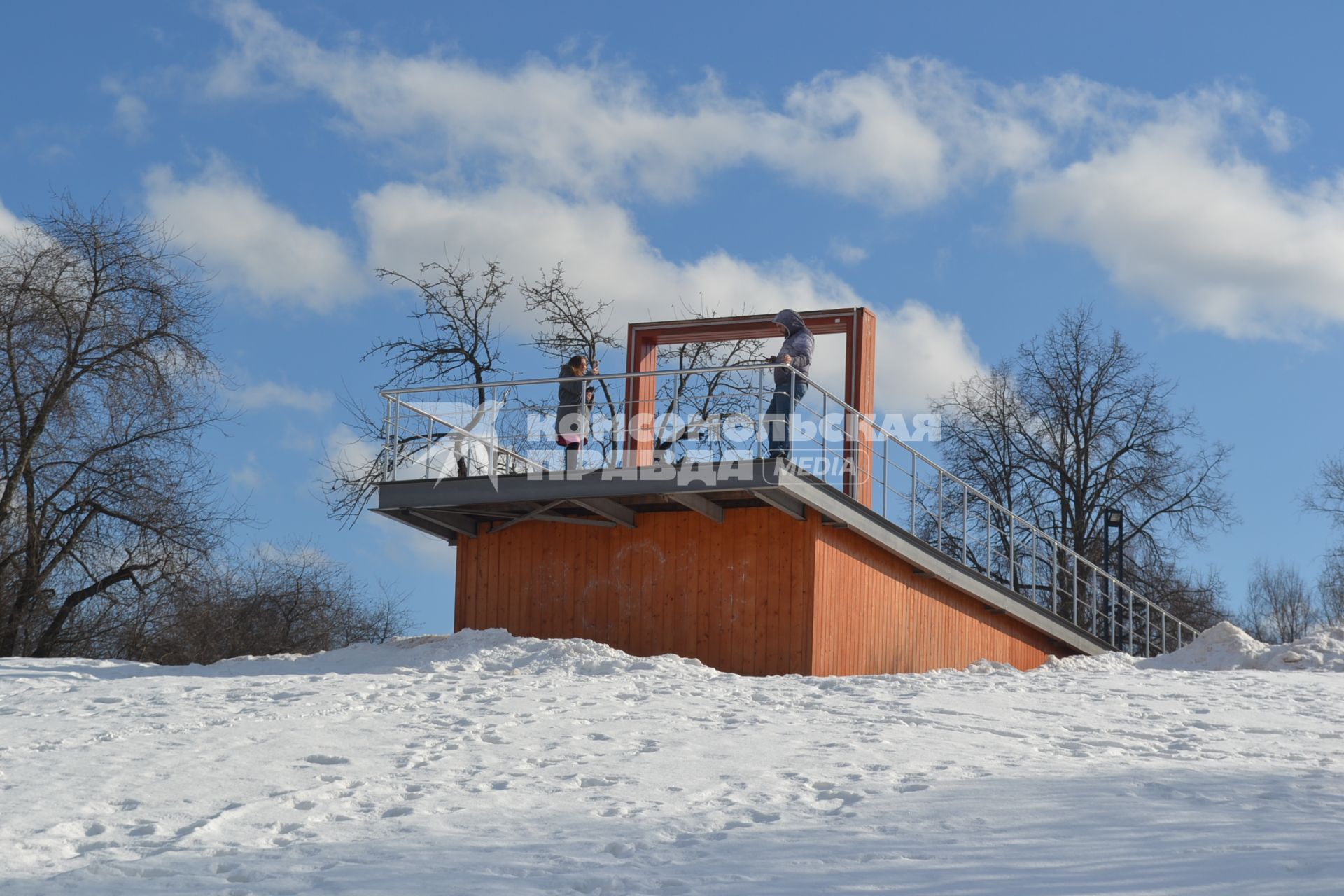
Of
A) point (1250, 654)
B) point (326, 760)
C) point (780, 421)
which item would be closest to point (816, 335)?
point (780, 421)

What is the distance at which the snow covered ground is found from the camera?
709cm

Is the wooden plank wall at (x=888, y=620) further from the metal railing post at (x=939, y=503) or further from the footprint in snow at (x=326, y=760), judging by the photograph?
the footprint in snow at (x=326, y=760)

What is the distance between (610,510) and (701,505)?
115 cm

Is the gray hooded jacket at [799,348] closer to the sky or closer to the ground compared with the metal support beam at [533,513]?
closer to the sky

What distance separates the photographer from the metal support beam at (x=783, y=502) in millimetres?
15336

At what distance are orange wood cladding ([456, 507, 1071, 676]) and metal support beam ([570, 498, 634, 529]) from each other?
0.23m

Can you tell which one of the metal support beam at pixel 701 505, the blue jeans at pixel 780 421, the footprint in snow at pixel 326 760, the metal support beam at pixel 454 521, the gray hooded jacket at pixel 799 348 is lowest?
the footprint in snow at pixel 326 760

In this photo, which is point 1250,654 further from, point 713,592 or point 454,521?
point 454,521

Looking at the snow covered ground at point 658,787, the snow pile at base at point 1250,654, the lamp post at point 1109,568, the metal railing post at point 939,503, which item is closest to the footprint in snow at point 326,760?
the snow covered ground at point 658,787

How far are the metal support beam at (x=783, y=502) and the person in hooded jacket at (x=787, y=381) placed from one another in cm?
47

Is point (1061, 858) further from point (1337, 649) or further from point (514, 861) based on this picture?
point (1337, 649)

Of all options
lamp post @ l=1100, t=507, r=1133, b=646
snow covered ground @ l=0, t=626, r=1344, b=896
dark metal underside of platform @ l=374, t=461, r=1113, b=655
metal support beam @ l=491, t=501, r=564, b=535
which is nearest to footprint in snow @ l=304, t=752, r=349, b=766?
snow covered ground @ l=0, t=626, r=1344, b=896

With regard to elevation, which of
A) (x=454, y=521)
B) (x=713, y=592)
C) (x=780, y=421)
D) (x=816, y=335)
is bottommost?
(x=713, y=592)

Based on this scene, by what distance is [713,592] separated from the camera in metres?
16.3
